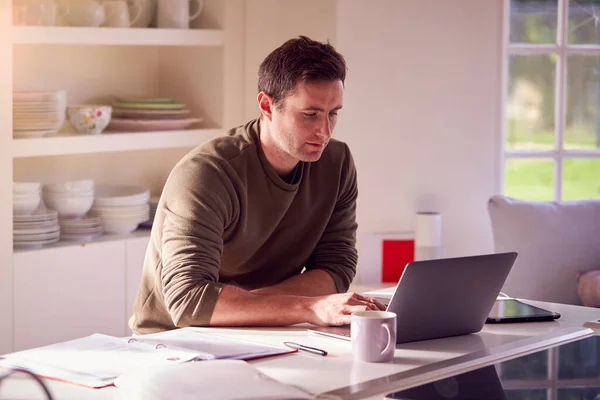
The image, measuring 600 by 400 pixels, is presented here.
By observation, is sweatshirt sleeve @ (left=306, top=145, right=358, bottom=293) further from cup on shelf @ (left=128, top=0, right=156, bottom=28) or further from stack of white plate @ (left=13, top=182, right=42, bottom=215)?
cup on shelf @ (left=128, top=0, right=156, bottom=28)

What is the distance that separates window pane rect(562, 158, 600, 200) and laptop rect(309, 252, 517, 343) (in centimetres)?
228

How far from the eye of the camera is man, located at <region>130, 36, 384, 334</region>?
2152 millimetres

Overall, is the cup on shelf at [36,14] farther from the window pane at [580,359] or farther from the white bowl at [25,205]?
the window pane at [580,359]

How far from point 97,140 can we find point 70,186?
0.66 ft

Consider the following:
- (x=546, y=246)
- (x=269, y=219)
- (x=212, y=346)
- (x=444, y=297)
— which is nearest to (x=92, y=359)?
(x=212, y=346)

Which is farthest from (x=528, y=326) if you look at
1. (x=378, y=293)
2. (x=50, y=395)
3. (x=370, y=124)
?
(x=370, y=124)

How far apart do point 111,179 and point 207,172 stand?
1.81 meters

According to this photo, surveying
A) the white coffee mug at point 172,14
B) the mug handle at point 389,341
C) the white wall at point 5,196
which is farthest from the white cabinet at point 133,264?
the mug handle at point 389,341

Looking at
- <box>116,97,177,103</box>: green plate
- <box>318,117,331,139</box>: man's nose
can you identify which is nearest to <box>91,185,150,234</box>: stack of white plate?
<box>116,97,177,103</box>: green plate

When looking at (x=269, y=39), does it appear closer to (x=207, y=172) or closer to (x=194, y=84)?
(x=194, y=84)

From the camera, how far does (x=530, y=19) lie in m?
4.13

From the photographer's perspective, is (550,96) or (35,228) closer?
(35,228)

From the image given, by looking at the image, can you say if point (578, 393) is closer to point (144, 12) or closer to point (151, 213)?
point (151, 213)

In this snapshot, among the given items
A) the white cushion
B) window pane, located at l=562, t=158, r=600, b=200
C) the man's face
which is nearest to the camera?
the man's face
